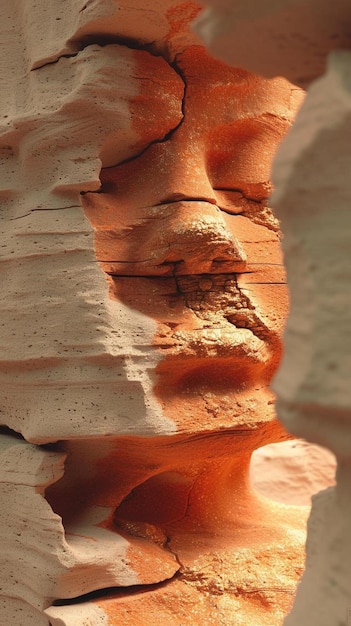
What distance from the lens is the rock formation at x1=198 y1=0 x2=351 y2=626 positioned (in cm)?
73

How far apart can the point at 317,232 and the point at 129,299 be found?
125 centimetres

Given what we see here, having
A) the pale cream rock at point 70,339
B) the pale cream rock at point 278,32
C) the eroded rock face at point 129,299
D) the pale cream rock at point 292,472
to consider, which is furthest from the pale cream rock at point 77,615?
the pale cream rock at point 292,472

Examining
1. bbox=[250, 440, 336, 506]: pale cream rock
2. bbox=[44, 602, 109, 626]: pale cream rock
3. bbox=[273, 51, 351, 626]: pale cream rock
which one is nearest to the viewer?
bbox=[273, 51, 351, 626]: pale cream rock

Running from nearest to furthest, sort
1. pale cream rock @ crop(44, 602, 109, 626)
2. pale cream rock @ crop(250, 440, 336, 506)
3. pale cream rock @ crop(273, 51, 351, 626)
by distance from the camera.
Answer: pale cream rock @ crop(273, 51, 351, 626) → pale cream rock @ crop(44, 602, 109, 626) → pale cream rock @ crop(250, 440, 336, 506)

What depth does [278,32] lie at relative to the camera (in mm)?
831

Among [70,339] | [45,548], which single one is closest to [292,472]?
[45,548]

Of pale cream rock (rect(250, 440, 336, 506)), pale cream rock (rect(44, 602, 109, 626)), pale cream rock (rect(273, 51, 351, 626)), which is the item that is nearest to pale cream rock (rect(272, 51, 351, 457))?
pale cream rock (rect(273, 51, 351, 626))

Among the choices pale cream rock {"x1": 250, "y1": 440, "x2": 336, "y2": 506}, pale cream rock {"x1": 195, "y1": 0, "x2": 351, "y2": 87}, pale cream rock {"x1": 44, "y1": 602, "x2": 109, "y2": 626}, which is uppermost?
pale cream rock {"x1": 195, "y1": 0, "x2": 351, "y2": 87}

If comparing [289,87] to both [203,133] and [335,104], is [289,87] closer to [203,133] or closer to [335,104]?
[203,133]

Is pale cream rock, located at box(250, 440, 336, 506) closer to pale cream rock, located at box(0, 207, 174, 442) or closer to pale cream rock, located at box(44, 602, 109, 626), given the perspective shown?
pale cream rock, located at box(44, 602, 109, 626)

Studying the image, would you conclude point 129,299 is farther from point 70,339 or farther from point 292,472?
point 292,472

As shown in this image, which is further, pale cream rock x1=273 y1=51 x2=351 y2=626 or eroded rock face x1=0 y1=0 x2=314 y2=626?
eroded rock face x1=0 y1=0 x2=314 y2=626

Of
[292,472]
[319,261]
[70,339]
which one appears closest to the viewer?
[319,261]

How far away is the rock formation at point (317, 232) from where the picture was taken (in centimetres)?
73
